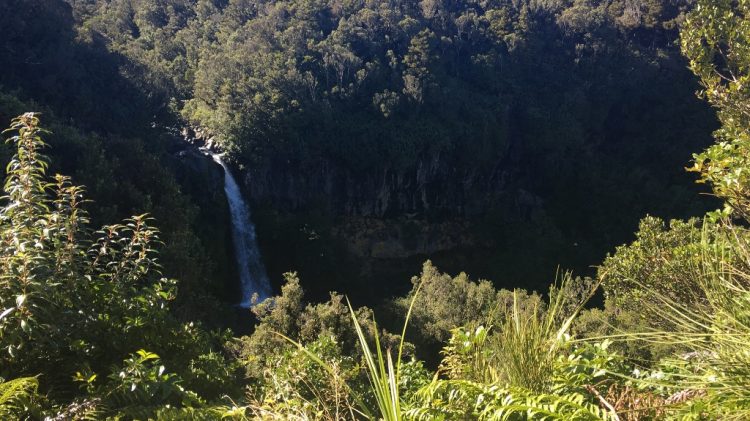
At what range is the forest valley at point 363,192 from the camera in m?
2.75

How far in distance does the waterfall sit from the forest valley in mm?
303

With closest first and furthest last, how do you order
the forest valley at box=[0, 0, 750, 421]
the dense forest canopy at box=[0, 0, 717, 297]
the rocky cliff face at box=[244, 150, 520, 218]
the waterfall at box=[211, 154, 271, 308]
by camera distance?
the forest valley at box=[0, 0, 750, 421], the waterfall at box=[211, 154, 271, 308], the dense forest canopy at box=[0, 0, 717, 297], the rocky cliff face at box=[244, 150, 520, 218]

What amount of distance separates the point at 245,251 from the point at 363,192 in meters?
8.02

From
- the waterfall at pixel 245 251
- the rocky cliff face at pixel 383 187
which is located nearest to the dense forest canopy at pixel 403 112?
the rocky cliff face at pixel 383 187

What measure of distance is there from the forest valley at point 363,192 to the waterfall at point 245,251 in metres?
0.30

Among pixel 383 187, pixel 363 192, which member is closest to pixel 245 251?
pixel 363 192

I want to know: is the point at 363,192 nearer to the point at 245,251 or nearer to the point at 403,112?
the point at 403,112

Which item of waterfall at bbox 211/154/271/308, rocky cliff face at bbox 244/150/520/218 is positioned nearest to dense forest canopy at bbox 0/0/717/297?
rocky cliff face at bbox 244/150/520/218

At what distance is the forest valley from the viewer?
2.75m

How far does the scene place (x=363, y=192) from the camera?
25.4m

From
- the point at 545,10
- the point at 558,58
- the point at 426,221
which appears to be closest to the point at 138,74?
the point at 426,221

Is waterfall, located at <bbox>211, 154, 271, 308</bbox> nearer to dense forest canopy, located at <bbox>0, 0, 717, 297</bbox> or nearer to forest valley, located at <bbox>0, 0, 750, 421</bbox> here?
forest valley, located at <bbox>0, 0, 750, 421</bbox>

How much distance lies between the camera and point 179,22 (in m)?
33.4

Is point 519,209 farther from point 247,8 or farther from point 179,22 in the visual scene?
point 179,22
